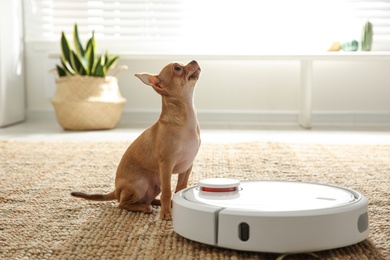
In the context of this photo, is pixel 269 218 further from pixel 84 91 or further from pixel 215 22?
pixel 215 22

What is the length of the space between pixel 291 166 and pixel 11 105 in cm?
211

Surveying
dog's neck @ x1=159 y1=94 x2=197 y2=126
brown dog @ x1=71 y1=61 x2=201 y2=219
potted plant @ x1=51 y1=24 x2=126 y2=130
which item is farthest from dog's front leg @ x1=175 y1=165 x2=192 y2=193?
potted plant @ x1=51 y1=24 x2=126 y2=130

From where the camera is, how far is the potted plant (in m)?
3.26

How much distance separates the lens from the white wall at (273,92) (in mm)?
3719

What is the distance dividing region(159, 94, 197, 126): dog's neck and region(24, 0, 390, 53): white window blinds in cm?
252

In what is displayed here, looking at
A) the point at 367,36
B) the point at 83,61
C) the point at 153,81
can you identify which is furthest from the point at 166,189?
the point at 367,36

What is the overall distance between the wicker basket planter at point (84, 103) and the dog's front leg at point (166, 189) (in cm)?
211

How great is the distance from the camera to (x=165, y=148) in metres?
1.21

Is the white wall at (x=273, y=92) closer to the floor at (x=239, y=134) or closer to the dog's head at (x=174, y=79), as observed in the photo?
the floor at (x=239, y=134)

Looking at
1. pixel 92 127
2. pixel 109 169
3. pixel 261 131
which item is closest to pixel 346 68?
pixel 261 131

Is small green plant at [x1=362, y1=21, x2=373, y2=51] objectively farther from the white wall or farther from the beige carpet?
the beige carpet

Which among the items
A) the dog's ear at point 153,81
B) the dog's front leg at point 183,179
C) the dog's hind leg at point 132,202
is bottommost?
the dog's hind leg at point 132,202

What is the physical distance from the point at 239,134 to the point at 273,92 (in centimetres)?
79

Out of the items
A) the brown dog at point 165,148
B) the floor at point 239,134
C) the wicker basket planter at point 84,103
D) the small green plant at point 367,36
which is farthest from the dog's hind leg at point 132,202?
the small green plant at point 367,36
